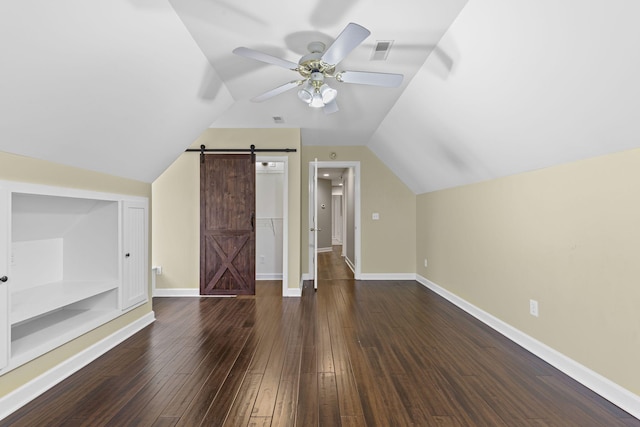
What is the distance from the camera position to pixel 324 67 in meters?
2.38

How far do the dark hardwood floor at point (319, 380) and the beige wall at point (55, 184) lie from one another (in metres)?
0.18

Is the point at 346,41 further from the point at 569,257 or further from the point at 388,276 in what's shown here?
the point at 388,276

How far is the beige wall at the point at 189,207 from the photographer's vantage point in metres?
4.81

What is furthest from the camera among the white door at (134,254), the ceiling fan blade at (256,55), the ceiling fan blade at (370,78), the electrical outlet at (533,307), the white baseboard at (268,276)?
the white baseboard at (268,276)

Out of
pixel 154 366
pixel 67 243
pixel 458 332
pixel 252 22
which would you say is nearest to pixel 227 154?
pixel 67 243

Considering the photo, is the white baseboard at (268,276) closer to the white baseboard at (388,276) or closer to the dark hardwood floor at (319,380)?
the white baseboard at (388,276)

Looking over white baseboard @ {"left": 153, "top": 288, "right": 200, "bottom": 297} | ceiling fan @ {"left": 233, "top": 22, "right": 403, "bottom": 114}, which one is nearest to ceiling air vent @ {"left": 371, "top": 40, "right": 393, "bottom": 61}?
ceiling fan @ {"left": 233, "top": 22, "right": 403, "bottom": 114}

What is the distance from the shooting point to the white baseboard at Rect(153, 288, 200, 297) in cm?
479

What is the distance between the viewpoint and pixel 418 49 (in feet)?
8.61

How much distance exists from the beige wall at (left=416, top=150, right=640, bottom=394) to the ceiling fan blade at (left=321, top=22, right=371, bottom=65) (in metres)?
1.79

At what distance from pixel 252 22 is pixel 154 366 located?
8.96 ft

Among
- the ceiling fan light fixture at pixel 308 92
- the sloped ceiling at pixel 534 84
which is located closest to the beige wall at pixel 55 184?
the ceiling fan light fixture at pixel 308 92

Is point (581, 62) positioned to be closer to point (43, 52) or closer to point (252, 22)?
point (252, 22)

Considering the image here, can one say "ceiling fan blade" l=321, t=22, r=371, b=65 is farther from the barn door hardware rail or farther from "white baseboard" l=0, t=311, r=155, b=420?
"white baseboard" l=0, t=311, r=155, b=420
